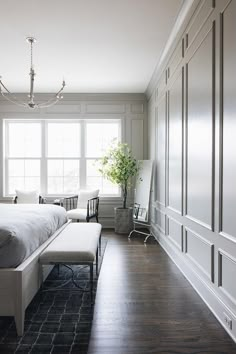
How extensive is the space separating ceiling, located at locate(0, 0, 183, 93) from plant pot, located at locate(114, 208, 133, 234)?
8.35 feet

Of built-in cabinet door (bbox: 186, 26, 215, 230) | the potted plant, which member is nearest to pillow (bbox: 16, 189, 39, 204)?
the potted plant

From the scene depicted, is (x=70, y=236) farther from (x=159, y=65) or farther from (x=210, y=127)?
(x=159, y=65)

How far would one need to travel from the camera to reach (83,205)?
5.80 meters

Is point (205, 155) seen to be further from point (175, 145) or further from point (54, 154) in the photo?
point (54, 154)

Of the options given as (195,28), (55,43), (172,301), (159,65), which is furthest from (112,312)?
(159,65)

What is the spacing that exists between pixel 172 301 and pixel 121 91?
4592 millimetres

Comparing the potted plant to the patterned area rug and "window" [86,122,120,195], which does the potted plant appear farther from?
the patterned area rug

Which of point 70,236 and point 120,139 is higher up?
point 120,139

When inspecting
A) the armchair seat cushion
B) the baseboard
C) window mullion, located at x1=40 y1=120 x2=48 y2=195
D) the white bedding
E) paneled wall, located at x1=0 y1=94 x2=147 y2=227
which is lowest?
the baseboard

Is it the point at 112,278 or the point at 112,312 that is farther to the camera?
the point at 112,278

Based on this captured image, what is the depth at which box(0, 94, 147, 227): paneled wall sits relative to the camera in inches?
245

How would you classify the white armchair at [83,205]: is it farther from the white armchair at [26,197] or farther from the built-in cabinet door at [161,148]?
the built-in cabinet door at [161,148]

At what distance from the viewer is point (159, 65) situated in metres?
4.56

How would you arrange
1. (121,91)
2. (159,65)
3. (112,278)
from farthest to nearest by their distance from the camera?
(121,91) < (159,65) < (112,278)
